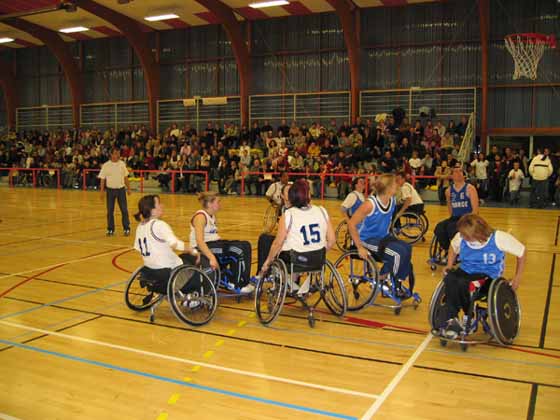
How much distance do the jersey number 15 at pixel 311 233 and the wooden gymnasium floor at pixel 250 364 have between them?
0.72 m

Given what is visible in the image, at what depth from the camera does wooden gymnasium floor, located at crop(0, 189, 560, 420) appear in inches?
132

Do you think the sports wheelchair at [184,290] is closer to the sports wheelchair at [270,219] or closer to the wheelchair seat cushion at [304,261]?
the wheelchair seat cushion at [304,261]

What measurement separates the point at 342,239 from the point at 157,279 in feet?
16.5

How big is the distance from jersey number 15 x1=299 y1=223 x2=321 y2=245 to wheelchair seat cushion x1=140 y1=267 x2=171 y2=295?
46.7 inches

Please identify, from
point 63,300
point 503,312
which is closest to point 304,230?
point 503,312

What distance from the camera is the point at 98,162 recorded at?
75.5 ft

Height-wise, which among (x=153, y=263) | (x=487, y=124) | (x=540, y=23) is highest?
(x=540, y=23)

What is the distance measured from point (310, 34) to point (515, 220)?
1281 centimetres

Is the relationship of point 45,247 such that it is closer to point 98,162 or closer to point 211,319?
point 211,319

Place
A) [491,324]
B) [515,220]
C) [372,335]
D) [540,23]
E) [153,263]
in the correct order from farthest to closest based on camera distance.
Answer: [540,23] → [515,220] → [153,263] → [372,335] → [491,324]

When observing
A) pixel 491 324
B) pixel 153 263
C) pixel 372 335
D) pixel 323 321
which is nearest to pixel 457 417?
pixel 491 324

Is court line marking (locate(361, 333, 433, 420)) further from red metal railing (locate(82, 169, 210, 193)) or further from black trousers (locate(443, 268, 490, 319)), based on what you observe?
red metal railing (locate(82, 169, 210, 193))

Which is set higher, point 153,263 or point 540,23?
point 540,23

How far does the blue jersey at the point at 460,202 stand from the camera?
700 centimetres
